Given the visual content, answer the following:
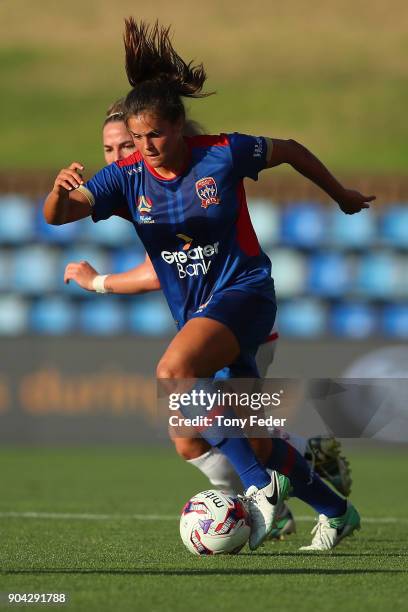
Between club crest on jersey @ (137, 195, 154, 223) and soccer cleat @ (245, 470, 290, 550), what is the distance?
1.19 metres

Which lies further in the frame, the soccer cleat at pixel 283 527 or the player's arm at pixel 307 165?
the soccer cleat at pixel 283 527

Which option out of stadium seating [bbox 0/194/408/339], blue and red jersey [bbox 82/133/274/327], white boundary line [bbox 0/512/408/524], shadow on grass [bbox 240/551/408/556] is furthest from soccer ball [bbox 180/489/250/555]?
stadium seating [bbox 0/194/408/339]

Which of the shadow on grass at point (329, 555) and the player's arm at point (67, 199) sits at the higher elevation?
the player's arm at point (67, 199)

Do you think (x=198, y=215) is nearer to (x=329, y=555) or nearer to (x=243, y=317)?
(x=243, y=317)

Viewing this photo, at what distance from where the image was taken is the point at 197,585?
4203 mm

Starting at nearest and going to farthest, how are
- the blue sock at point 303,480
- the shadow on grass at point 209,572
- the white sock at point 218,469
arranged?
the shadow on grass at point 209,572 < the blue sock at point 303,480 < the white sock at point 218,469

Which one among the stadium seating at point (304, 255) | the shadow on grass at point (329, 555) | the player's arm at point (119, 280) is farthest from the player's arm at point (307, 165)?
the stadium seating at point (304, 255)

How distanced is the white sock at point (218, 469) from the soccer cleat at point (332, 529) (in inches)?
16.9

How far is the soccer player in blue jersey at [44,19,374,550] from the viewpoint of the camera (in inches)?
207

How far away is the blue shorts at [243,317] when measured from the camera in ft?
17.2

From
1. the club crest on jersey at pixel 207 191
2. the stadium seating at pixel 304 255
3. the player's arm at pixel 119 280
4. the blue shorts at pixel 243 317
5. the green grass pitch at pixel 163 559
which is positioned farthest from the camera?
the stadium seating at pixel 304 255

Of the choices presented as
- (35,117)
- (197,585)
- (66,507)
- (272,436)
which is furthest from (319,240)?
(35,117)

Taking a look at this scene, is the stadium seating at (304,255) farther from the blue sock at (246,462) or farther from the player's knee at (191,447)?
the blue sock at (246,462)

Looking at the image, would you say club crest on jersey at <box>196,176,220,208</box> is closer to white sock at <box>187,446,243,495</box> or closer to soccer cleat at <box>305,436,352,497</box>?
white sock at <box>187,446,243,495</box>
